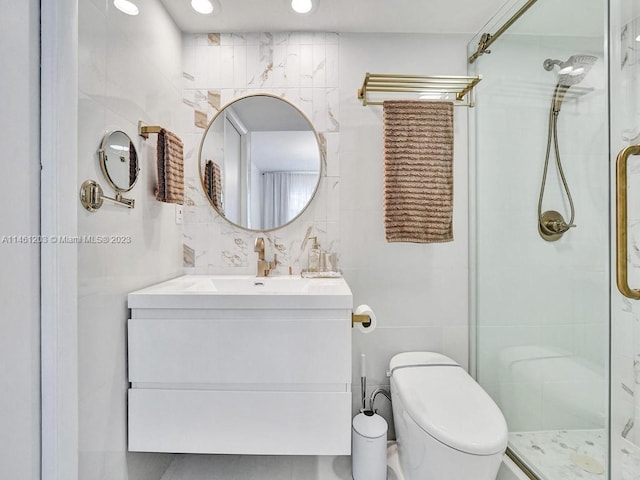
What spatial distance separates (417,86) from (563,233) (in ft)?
3.13

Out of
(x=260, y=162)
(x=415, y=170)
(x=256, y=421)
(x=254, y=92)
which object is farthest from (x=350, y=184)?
(x=256, y=421)

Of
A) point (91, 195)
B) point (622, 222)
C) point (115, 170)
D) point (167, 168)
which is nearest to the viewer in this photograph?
point (622, 222)

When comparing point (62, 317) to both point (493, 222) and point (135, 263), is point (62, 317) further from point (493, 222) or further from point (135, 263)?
point (493, 222)

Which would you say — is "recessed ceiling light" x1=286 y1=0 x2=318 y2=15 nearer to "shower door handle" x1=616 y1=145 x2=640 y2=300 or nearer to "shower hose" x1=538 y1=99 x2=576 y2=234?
"shower hose" x1=538 y1=99 x2=576 y2=234

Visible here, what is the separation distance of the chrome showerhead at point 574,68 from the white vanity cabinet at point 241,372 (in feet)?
3.54

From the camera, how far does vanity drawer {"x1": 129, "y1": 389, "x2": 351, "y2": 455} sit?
1215 millimetres

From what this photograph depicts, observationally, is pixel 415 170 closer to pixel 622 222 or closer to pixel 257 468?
pixel 622 222

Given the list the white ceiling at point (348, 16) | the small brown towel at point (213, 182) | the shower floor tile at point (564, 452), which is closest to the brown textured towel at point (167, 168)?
the small brown towel at point (213, 182)

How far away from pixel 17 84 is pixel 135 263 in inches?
25.8

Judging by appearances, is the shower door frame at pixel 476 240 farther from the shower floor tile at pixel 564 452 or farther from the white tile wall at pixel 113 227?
the white tile wall at pixel 113 227

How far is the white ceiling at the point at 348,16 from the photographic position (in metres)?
1.55

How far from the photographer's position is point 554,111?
4.15ft

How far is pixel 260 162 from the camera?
1748mm

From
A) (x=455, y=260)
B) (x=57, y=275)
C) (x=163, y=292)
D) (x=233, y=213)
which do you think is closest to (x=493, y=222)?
(x=455, y=260)
